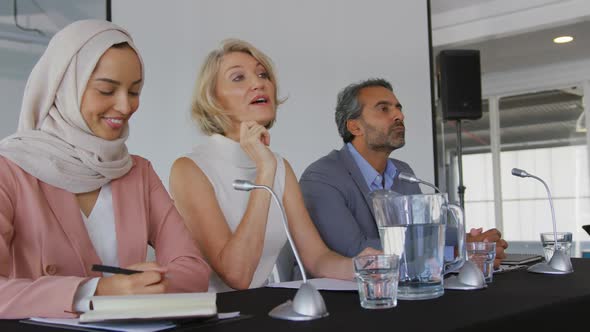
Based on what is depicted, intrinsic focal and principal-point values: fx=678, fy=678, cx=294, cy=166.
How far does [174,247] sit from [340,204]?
2.69 feet

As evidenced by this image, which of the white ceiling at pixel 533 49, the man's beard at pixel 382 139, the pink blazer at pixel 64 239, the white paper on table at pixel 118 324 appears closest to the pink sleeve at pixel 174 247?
the pink blazer at pixel 64 239

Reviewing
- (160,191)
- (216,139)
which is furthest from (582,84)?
(160,191)

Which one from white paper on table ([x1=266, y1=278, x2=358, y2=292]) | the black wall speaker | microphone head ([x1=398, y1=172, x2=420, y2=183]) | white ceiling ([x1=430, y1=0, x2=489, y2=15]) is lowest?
white paper on table ([x1=266, y1=278, x2=358, y2=292])

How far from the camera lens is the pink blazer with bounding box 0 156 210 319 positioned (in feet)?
3.76

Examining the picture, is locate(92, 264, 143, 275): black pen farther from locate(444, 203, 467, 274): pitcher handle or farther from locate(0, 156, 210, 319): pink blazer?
locate(444, 203, 467, 274): pitcher handle

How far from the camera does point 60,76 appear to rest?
1.61m

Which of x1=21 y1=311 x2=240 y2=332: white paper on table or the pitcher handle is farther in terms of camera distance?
the pitcher handle

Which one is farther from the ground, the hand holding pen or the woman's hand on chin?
the woman's hand on chin

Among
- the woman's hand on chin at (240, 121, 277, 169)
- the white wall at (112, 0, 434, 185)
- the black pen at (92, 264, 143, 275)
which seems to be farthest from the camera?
the white wall at (112, 0, 434, 185)

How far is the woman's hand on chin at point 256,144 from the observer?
202 centimetres

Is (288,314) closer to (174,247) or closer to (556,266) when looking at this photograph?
(174,247)

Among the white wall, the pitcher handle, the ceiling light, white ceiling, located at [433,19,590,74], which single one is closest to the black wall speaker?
the white wall

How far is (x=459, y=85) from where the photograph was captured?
503cm

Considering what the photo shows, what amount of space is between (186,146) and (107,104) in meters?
2.07
